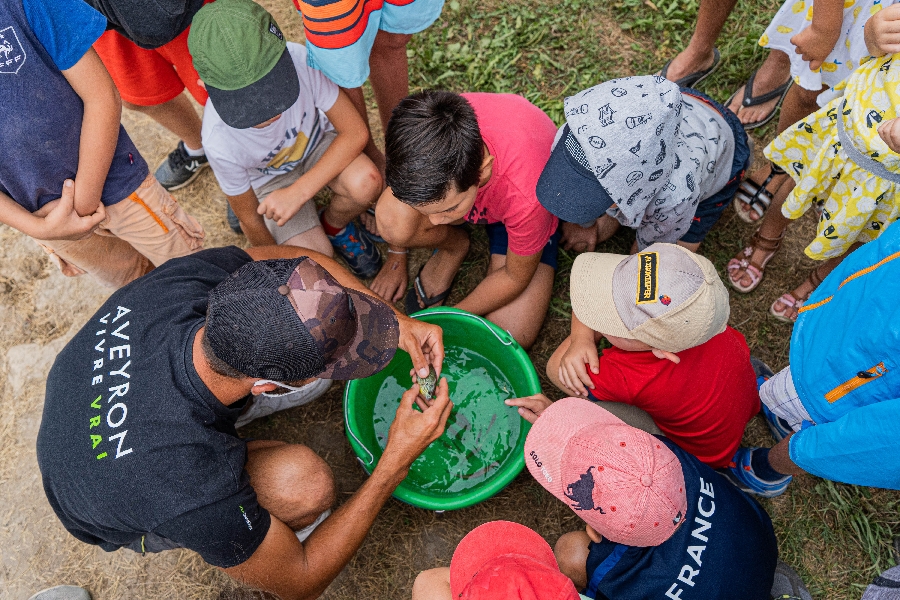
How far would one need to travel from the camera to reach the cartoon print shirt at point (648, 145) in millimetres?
1936

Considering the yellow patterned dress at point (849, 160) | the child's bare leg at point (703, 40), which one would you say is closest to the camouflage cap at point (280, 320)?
the yellow patterned dress at point (849, 160)

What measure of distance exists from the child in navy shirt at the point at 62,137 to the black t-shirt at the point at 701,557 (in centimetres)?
211

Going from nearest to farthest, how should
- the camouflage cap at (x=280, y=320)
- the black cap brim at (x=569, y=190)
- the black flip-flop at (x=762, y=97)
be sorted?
Result: the camouflage cap at (x=280, y=320) < the black cap brim at (x=569, y=190) < the black flip-flop at (x=762, y=97)

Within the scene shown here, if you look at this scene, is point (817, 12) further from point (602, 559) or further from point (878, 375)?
point (602, 559)

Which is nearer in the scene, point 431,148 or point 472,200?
point 431,148

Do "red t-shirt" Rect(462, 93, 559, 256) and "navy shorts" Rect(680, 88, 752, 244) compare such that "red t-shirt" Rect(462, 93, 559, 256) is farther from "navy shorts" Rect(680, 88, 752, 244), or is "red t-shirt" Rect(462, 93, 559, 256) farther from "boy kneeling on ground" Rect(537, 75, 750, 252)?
"navy shorts" Rect(680, 88, 752, 244)

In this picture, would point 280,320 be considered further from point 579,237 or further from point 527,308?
point 579,237

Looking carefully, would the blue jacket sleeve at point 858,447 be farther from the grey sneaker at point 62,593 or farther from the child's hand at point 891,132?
the grey sneaker at point 62,593

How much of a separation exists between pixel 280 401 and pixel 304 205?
2.92ft

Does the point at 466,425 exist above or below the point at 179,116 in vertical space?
below

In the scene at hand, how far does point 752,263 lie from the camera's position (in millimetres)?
2785

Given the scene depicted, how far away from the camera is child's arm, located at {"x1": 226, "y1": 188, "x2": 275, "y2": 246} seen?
2.56 meters

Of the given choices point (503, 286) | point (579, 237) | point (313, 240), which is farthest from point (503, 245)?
point (313, 240)

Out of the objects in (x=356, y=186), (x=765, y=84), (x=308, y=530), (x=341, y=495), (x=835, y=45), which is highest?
(x=835, y=45)
